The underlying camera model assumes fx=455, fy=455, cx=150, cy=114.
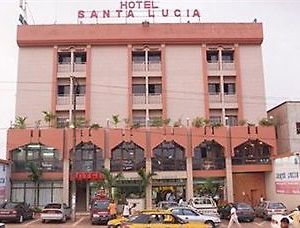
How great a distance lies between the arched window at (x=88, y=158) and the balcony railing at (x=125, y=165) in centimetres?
113

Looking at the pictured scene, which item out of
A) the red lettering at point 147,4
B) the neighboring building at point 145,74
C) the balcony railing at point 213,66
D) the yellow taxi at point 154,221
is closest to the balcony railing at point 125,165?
the neighboring building at point 145,74

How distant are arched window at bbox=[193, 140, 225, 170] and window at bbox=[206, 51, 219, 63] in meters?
12.3

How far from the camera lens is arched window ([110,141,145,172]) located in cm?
4281

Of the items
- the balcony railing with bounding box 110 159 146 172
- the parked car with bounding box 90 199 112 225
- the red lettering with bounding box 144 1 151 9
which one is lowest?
the parked car with bounding box 90 199 112 225

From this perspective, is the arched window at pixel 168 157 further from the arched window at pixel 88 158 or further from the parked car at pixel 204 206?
the parked car at pixel 204 206

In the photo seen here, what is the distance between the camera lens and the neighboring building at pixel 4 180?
127ft

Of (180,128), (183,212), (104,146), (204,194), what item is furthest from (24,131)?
(183,212)

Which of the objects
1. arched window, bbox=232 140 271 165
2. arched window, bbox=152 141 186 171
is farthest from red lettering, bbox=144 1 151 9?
arched window, bbox=232 140 271 165

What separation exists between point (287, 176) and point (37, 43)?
3027 cm

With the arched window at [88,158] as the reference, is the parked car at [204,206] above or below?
below

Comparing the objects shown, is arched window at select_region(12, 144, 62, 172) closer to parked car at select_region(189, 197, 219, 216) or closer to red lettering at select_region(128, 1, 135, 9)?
parked car at select_region(189, 197, 219, 216)

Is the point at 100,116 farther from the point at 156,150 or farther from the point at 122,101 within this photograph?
the point at 156,150

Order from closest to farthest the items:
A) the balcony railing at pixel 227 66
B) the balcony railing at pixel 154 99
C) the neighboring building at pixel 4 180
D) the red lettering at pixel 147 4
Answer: the neighboring building at pixel 4 180 < the balcony railing at pixel 154 99 < the balcony railing at pixel 227 66 < the red lettering at pixel 147 4

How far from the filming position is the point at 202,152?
1740 inches
